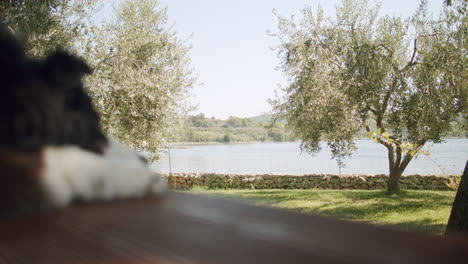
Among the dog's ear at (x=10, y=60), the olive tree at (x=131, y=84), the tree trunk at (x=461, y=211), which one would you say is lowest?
the tree trunk at (x=461, y=211)

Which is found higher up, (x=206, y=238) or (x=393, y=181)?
(x=206, y=238)

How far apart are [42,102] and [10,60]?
0.06 m

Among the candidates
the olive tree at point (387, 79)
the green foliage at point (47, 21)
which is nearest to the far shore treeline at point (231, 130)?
the olive tree at point (387, 79)

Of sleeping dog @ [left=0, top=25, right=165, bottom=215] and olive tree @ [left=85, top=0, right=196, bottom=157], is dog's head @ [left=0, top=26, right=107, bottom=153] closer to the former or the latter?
sleeping dog @ [left=0, top=25, right=165, bottom=215]

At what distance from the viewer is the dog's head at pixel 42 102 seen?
411 mm

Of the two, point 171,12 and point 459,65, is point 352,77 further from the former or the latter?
point 171,12

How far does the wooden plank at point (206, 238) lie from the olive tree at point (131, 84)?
8578mm

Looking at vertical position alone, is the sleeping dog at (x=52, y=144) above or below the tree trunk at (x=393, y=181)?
above

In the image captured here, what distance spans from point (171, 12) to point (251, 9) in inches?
697

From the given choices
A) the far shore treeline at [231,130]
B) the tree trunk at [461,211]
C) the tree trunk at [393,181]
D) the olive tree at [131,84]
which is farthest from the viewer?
the far shore treeline at [231,130]

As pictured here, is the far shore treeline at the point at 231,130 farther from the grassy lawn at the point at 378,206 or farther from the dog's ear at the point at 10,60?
the dog's ear at the point at 10,60

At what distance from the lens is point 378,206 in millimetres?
12766

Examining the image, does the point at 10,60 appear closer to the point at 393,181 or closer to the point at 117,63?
the point at 117,63

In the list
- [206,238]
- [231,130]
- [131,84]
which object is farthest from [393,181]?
[231,130]
